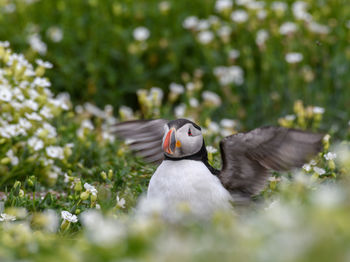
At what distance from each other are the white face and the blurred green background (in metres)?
2.96

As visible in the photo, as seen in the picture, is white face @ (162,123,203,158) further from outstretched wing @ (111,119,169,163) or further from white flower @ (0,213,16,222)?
white flower @ (0,213,16,222)

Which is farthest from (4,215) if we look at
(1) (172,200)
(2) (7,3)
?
(2) (7,3)

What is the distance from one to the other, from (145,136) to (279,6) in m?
3.24

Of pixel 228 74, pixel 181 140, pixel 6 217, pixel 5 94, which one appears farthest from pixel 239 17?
pixel 6 217

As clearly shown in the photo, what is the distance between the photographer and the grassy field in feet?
13.5

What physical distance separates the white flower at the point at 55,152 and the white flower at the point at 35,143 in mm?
62

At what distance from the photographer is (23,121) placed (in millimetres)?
4285

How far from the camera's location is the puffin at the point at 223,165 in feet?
9.77

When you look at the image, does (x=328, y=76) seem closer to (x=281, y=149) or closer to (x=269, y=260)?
(x=281, y=149)

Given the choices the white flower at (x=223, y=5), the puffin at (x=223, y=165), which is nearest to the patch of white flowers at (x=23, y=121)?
the puffin at (x=223, y=165)

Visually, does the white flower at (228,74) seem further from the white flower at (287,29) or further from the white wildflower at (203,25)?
the white flower at (287,29)

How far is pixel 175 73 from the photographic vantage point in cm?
668

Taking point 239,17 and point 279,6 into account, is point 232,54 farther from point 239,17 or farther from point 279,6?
point 279,6

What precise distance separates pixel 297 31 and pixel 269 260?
499 cm
